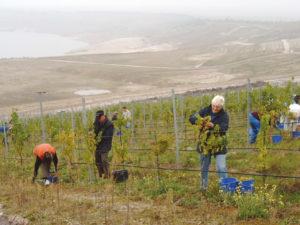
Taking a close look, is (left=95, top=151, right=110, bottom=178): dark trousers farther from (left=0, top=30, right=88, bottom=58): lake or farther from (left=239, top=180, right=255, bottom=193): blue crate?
(left=0, top=30, right=88, bottom=58): lake

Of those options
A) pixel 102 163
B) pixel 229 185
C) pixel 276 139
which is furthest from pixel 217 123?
pixel 276 139

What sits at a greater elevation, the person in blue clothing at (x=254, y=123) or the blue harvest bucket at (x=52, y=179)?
the person in blue clothing at (x=254, y=123)

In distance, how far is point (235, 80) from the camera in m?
52.1

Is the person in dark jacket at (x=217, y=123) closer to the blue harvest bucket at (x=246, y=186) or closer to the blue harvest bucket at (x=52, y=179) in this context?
the blue harvest bucket at (x=246, y=186)

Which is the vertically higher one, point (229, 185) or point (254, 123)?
point (254, 123)

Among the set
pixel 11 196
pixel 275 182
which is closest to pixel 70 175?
pixel 11 196

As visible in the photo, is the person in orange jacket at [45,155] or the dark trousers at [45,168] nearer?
the person in orange jacket at [45,155]

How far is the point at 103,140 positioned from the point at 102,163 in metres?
0.50

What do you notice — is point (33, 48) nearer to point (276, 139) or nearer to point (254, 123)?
point (254, 123)

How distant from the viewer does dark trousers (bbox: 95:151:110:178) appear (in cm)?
1009

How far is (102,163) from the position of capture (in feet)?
33.4

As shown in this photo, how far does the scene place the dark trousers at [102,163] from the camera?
33.1 ft

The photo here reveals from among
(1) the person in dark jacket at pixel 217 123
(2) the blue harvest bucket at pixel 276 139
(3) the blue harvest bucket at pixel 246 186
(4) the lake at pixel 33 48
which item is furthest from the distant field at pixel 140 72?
(4) the lake at pixel 33 48

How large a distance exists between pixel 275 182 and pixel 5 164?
7650mm
